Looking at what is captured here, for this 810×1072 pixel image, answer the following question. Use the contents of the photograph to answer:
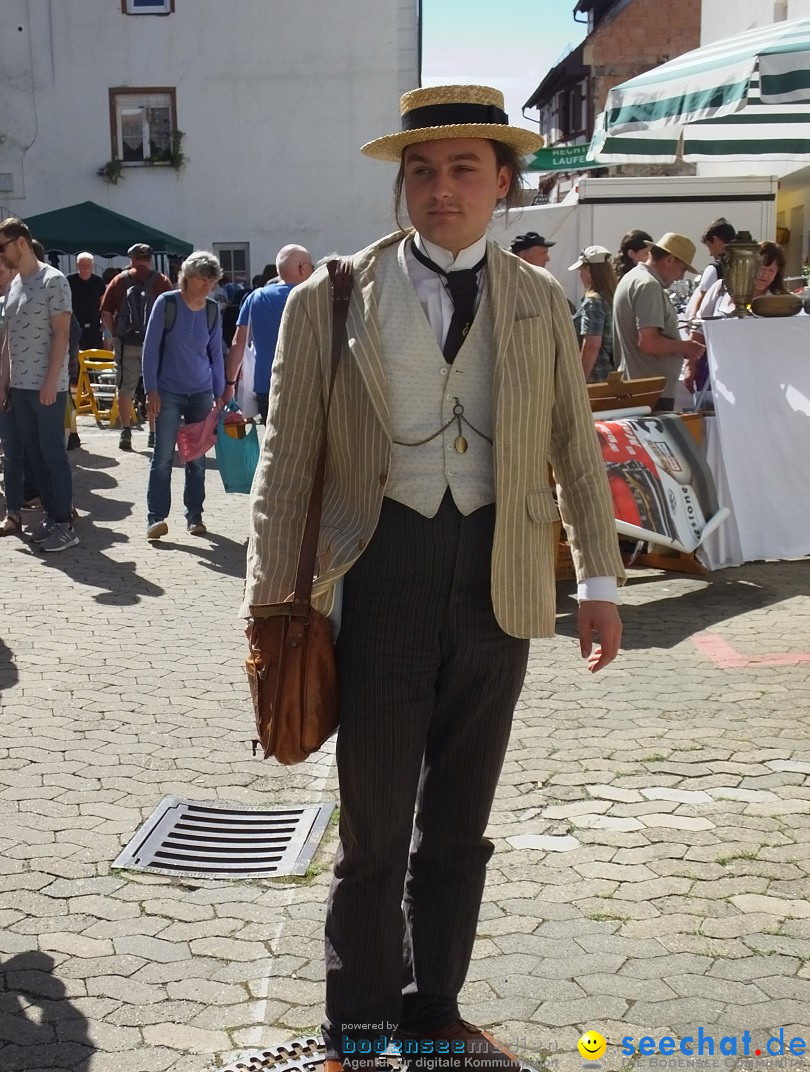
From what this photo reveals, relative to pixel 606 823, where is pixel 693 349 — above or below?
above

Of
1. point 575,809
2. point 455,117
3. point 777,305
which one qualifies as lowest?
point 575,809

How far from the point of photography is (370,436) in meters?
2.68

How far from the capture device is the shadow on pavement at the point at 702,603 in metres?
6.91

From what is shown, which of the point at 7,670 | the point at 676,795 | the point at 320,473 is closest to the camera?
the point at 320,473

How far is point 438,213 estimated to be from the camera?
2.71 metres

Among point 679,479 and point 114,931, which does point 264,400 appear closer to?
point 679,479

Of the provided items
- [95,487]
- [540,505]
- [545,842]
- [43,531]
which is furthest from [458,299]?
[95,487]

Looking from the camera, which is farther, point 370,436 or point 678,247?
point 678,247

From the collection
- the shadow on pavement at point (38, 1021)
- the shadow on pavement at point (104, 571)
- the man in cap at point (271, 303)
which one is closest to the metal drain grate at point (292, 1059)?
the shadow on pavement at point (38, 1021)

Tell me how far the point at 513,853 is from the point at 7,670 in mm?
3138

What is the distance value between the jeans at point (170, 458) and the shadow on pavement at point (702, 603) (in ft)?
10.4

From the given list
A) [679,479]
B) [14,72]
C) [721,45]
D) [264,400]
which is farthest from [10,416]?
[14,72]

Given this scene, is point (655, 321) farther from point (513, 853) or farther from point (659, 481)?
point (513, 853)

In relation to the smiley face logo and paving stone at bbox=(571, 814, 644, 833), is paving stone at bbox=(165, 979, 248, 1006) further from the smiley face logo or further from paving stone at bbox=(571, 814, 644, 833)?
paving stone at bbox=(571, 814, 644, 833)
